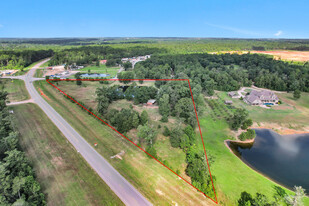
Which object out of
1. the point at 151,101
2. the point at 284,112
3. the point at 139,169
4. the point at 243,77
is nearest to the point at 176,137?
the point at 139,169

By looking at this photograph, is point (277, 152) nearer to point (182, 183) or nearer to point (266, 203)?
point (266, 203)

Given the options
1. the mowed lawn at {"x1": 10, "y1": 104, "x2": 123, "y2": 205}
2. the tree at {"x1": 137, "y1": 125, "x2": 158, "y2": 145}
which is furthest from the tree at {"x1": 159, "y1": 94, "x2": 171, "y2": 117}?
the mowed lawn at {"x1": 10, "y1": 104, "x2": 123, "y2": 205}

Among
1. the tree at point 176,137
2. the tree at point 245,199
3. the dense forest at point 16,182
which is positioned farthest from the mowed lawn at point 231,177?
the dense forest at point 16,182

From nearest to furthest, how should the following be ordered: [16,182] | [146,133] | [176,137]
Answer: [16,182]
[146,133]
[176,137]

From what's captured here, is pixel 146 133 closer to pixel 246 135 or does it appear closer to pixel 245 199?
pixel 245 199

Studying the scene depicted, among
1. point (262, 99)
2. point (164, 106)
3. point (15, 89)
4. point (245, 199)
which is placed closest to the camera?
point (245, 199)

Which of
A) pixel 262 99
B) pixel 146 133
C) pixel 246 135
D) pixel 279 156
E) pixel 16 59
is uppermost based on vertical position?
pixel 16 59

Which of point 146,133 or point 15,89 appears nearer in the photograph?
point 146,133

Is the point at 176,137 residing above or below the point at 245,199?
above
